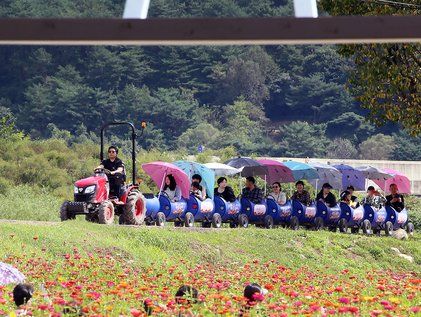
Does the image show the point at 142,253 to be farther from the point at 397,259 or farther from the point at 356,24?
the point at 356,24

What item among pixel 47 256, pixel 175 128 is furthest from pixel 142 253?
pixel 175 128

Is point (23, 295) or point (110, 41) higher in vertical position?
point (110, 41)

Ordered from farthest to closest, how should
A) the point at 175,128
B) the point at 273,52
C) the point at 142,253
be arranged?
the point at 273,52, the point at 175,128, the point at 142,253

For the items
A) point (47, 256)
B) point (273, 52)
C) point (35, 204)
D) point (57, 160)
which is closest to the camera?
point (47, 256)

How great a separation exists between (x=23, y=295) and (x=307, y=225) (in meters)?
20.9

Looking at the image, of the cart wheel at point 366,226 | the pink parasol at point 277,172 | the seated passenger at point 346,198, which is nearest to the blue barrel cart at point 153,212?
the seated passenger at point 346,198

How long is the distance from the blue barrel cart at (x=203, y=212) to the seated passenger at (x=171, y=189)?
32cm

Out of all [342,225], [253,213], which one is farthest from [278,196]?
[342,225]

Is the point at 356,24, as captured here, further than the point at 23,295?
No

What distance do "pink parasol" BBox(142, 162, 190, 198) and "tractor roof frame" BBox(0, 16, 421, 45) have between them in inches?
753

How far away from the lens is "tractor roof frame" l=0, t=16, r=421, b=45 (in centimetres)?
878

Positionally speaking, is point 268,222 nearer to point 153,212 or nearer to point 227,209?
point 227,209

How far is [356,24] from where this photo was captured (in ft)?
29.0

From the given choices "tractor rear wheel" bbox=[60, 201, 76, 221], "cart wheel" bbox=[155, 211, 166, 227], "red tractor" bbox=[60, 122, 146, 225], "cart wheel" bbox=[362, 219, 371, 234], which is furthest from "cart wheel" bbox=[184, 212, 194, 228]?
"cart wheel" bbox=[362, 219, 371, 234]
